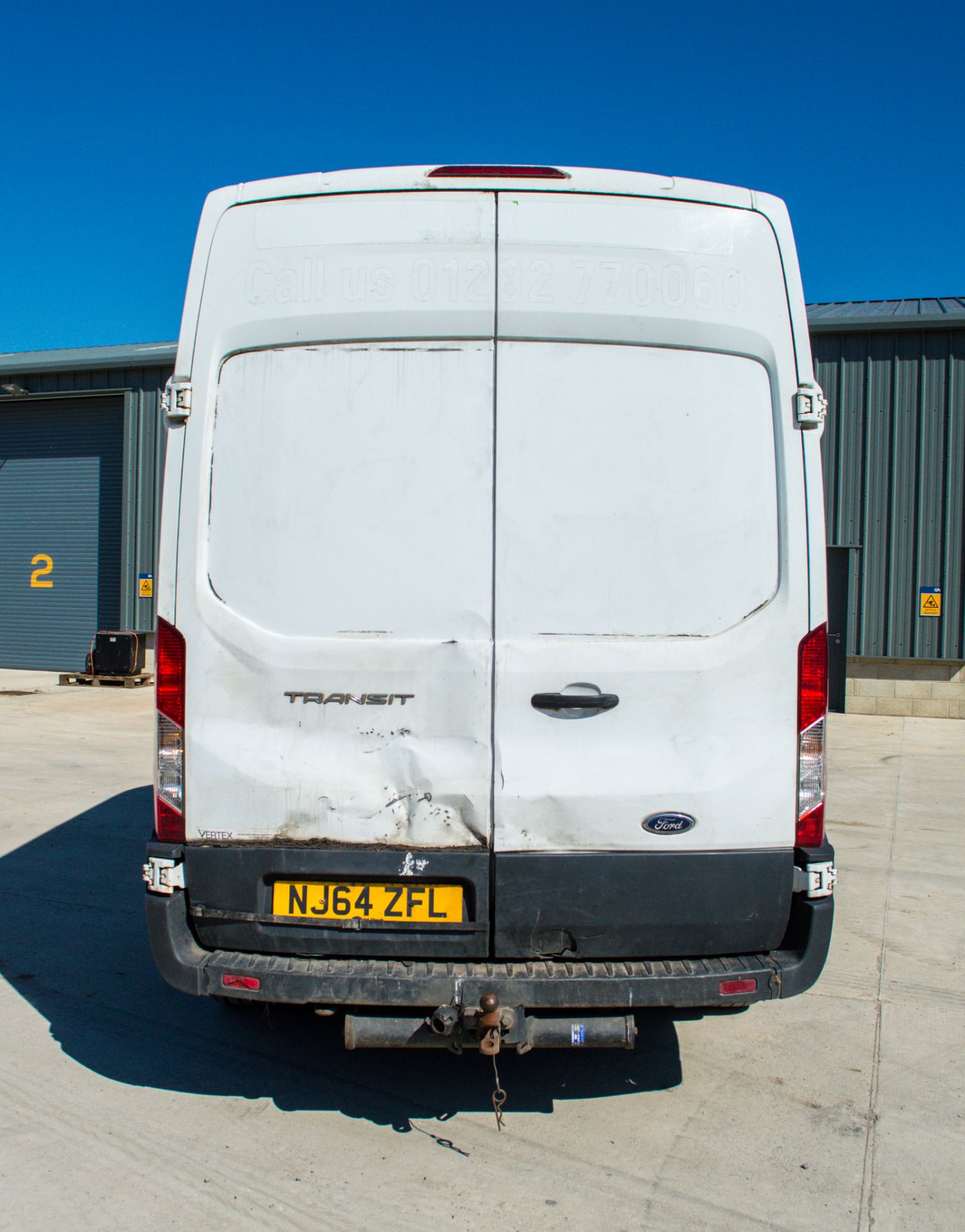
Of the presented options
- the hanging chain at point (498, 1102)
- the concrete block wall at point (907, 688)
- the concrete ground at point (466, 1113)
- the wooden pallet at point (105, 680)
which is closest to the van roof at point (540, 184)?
the hanging chain at point (498, 1102)

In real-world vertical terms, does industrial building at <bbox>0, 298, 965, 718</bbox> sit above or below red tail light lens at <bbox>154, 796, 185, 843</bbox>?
above

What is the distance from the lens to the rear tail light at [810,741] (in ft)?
9.12

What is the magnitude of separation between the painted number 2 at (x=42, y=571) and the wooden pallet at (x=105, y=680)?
2.80m

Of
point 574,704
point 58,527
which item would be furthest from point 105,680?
point 574,704

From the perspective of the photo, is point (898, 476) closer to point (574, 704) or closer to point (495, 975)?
point (574, 704)

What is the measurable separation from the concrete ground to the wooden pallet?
12.0 m

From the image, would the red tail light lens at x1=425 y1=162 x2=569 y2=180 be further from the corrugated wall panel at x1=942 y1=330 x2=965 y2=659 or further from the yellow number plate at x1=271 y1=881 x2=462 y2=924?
the corrugated wall panel at x1=942 y1=330 x2=965 y2=659

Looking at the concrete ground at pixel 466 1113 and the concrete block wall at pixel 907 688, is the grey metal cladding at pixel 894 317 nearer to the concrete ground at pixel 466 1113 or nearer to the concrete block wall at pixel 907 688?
the concrete block wall at pixel 907 688

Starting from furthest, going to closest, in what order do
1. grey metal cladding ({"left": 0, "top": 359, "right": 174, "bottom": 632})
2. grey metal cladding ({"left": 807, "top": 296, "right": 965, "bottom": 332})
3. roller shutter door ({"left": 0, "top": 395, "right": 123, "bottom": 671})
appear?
1. roller shutter door ({"left": 0, "top": 395, "right": 123, "bottom": 671})
2. grey metal cladding ({"left": 0, "top": 359, "right": 174, "bottom": 632})
3. grey metal cladding ({"left": 807, "top": 296, "right": 965, "bottom": 332})

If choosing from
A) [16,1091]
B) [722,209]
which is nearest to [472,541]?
[722,209]

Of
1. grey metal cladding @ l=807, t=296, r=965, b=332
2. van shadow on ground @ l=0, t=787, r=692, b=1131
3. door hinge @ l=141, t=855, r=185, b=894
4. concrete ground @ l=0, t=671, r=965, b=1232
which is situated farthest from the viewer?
A: grey metal cladding @ l=807, t=296, r=965, b=332

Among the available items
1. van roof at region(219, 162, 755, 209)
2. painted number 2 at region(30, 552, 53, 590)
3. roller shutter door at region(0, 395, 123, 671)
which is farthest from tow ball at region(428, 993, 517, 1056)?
painted number 2 at region(30, 552, 53, 590)

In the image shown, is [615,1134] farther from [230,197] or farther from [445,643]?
[230,197]

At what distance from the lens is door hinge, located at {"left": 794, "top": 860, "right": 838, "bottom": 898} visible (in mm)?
2773
